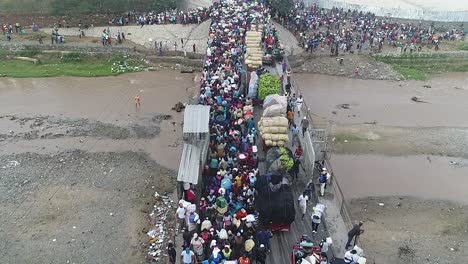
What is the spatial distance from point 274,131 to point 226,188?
11.0 ft

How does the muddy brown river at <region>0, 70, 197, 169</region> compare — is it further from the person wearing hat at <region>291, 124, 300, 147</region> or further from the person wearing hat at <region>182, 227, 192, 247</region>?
the person wearing hat at <region>182, 227, 192, 247</region>

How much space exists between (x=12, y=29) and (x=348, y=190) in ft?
101

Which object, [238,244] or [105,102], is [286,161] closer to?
[238,244]

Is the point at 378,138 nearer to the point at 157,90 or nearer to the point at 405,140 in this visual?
the point at 405,140

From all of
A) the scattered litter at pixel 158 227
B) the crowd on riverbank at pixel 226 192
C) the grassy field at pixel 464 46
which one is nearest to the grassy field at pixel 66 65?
the crowd on riverbank at pixel 226 192

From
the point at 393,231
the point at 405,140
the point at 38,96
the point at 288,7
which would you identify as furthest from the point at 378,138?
the point at 38,96

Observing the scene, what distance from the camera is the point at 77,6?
38188 mm

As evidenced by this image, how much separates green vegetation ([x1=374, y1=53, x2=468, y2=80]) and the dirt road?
15647mm

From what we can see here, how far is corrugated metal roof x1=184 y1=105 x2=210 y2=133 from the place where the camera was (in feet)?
48.6

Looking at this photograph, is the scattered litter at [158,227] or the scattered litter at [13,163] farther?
the scattered litter at [13,163]

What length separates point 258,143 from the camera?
55.0 ft

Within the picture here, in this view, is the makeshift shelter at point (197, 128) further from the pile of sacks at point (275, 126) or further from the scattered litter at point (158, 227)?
the scattered litter at point (158, 227)

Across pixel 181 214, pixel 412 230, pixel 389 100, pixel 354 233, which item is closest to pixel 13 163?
pixel 181 214

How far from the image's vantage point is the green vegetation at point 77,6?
3781cm
